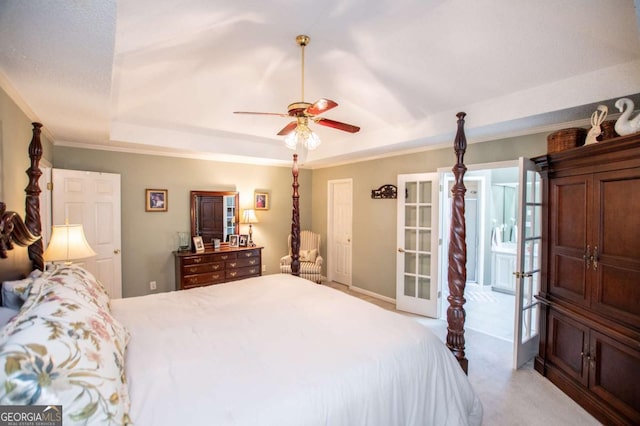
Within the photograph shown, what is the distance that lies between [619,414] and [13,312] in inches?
145

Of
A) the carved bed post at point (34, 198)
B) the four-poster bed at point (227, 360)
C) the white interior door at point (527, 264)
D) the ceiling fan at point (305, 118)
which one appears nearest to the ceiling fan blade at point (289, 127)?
the ceiling fan at point (305, 118)

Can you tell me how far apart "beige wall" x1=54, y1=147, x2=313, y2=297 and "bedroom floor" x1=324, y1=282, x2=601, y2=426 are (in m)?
4.01

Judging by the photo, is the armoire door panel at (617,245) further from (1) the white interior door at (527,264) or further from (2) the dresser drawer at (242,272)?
(2) the dresser drawer at (242,272)

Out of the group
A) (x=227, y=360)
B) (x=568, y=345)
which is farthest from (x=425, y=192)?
(x=227, y=360)

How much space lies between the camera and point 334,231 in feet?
19.2

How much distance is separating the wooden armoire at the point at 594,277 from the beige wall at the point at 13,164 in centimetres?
395

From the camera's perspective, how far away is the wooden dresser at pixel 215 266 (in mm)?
4332

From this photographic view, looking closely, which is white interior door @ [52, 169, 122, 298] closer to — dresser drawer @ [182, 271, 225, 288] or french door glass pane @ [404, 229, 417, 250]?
dresser drawer @ [182, 271, 225, 288]

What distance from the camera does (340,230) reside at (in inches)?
225

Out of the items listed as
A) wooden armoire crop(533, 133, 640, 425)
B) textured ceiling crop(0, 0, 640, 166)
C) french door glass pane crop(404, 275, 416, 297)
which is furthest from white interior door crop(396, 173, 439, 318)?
wooden armoire crop(533, 133, 640, 425)

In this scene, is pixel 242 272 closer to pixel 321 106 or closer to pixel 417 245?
pixel 417 245

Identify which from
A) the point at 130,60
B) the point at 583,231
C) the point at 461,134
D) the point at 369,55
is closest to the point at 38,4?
the point at 130,60

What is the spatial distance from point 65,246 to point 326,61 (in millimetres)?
2739

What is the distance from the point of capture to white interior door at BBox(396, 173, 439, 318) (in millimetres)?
4113
